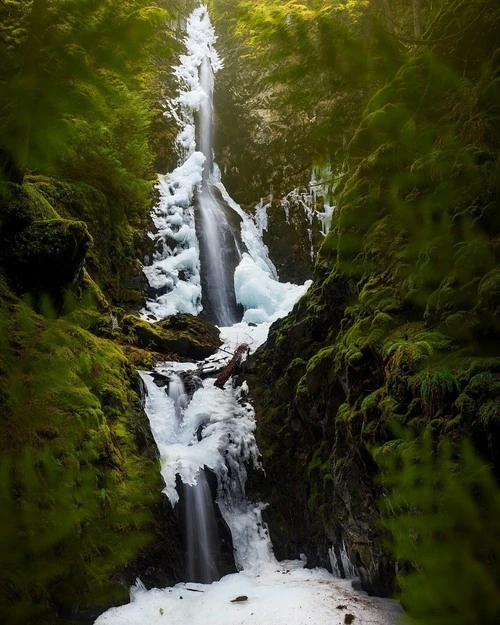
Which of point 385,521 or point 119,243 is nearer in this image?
point 385,521

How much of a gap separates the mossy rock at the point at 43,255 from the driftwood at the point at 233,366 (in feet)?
14.6

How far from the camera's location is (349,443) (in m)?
6.11

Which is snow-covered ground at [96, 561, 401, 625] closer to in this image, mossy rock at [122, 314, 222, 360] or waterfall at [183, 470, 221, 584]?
waterfall at [183, 470, 221, 584]

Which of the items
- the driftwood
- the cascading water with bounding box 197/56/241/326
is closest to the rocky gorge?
the driftwood

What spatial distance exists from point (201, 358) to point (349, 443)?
7139 mm

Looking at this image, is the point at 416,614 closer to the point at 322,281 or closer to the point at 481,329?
the point at 481,329

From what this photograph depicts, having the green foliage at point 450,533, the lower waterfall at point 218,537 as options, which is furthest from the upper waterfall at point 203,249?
the green foliage at point 450,533

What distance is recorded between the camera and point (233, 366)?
37.4 ft

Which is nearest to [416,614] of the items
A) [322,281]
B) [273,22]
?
[273,22]

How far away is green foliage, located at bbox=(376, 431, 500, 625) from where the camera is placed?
3.24m

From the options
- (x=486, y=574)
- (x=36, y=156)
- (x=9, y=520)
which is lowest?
(x=486, y=574)

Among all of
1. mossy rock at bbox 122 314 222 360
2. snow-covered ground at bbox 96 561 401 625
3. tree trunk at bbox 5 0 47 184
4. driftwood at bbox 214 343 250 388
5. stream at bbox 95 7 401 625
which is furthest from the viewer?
mossy rock at bbox 122 314 222 360

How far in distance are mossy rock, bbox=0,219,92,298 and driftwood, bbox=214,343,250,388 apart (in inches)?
175

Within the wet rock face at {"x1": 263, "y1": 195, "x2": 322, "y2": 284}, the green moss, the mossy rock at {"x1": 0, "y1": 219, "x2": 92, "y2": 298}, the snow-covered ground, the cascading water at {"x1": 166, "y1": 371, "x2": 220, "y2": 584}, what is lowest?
the snow-covered ground
